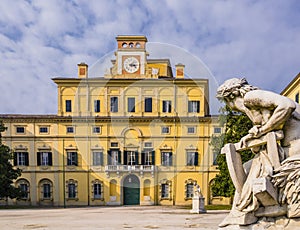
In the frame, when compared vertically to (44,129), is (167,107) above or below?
above

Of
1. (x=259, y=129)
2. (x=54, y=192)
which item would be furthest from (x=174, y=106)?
(x=259, y=129)

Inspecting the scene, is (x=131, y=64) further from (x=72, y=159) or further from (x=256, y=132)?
(x=256, y=132)

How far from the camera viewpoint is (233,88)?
4746 mm

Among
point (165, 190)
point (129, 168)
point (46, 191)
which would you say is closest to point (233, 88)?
point (129, 168)

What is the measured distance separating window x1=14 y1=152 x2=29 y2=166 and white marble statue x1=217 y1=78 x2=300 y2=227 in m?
39.8

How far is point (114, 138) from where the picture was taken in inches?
1630

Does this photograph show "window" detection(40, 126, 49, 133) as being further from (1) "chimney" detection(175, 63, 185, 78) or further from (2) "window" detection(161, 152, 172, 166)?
(1) "chimney" detection(175, 63, 185, 78)

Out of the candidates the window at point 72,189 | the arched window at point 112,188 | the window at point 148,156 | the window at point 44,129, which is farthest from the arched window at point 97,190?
the window at point 44,129

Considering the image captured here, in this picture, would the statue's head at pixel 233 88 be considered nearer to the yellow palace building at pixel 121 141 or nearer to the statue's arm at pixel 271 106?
the statue's arm at pixel 271 106

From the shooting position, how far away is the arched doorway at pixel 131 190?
40650 mm

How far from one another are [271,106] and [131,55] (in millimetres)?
38285

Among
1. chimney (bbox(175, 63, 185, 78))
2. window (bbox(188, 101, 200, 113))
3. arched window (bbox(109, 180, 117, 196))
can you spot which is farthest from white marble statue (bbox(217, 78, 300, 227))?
chimney (bbox(175, 63, 185, 78))

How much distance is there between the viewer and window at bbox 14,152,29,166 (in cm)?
4141

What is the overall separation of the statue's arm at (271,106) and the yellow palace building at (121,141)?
36486mm
